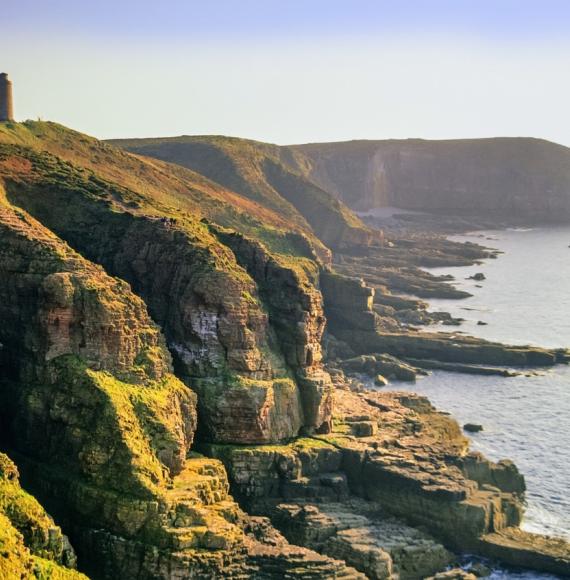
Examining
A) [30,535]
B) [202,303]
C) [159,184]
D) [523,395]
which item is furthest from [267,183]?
[30,535]

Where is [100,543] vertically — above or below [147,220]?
below

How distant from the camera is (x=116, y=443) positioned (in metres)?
58.6

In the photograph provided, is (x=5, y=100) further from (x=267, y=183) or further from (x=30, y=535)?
(x=267, y=183)

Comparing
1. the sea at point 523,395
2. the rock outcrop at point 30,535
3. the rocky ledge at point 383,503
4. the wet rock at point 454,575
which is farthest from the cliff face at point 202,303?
the rock outcrop at point 30,535

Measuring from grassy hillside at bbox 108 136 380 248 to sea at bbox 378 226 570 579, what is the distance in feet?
54.2

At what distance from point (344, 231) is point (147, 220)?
328 feet

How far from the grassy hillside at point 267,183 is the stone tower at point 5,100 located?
6409 cm

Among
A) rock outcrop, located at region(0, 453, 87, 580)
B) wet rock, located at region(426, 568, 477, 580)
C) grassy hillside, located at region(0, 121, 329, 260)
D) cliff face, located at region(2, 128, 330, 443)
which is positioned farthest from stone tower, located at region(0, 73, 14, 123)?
wet rock, located at region(426, 568, 477, 580)

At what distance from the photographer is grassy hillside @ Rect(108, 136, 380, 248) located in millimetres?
169125

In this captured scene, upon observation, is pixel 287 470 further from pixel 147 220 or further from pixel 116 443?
pixel 147 220

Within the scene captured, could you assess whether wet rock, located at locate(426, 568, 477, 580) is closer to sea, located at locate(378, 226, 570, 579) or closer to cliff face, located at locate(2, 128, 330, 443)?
sea, located at locate(378, 226, 570, 579)

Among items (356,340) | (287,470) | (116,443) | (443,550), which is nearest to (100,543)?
(116,443)

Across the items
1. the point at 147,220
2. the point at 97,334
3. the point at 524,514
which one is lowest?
the point at 524,514

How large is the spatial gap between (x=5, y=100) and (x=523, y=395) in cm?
4509
